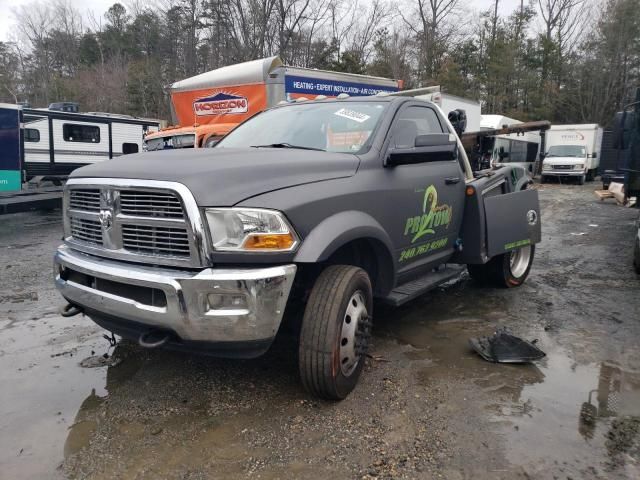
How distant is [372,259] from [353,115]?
3.81 ft

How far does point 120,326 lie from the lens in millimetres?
3074

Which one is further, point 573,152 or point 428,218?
point 573,152

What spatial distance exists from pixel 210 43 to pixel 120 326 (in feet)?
115

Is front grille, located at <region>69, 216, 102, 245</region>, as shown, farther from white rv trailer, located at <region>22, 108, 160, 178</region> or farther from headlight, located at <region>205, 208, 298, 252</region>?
white rv trailer, located at <region>22, 108, 160, 178</region>

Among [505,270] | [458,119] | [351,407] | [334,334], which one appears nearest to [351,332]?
[334,334]

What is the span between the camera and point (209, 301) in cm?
265

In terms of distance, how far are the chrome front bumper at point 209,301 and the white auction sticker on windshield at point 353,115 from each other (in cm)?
161

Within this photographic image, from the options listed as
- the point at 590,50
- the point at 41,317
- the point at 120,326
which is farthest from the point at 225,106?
the point at 590,50

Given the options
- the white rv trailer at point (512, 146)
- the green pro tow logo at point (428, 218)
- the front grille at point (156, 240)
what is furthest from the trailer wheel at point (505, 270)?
the white rv trailer at point (512, 146)

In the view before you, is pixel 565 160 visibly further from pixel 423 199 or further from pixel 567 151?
pixel 423 199

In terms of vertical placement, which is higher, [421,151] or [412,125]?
[412,125]

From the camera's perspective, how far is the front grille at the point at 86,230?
311cm

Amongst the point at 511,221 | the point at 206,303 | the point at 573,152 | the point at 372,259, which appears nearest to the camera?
the point at 206,303

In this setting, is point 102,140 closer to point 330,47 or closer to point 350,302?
point 350,302
